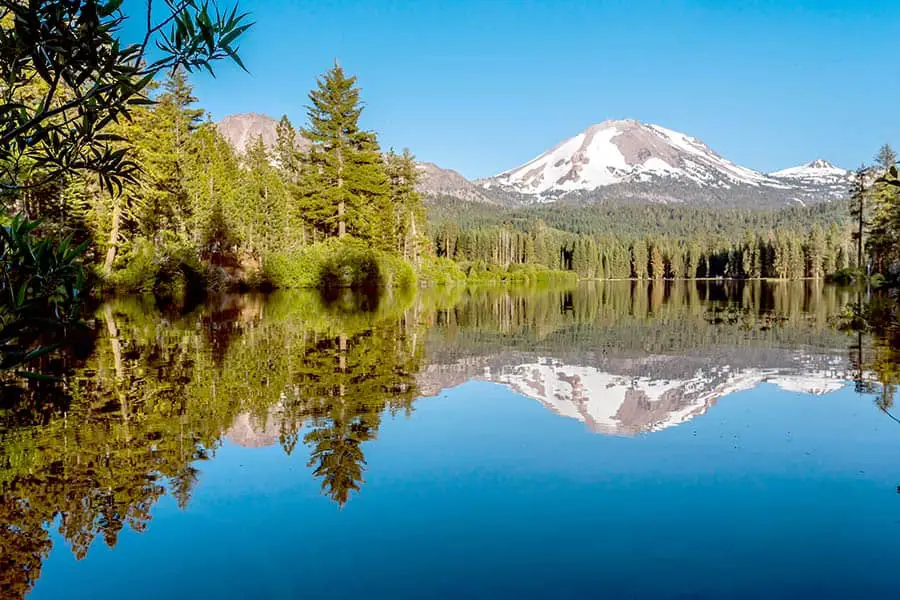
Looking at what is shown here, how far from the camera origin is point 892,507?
17.1 ft

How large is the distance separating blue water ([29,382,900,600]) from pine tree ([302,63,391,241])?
3711 centimetres

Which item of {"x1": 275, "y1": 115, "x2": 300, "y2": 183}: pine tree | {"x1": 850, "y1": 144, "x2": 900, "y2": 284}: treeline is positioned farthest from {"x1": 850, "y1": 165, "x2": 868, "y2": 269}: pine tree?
{"x1": 275, "y1": 115, "x2": 300, "y2": 183}: pine tree

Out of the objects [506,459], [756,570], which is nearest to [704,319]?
[506,459]

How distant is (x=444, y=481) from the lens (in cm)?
598

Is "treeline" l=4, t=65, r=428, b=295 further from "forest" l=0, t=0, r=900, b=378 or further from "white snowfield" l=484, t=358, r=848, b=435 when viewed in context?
"white snowfield" l=484, t=358, r=848, b=435

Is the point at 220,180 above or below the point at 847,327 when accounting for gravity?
above

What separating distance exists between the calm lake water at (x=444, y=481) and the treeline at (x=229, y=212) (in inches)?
892

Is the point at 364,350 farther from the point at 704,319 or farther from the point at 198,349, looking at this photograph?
the point at 704,319

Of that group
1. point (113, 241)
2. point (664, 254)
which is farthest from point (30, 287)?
point (664, 254)

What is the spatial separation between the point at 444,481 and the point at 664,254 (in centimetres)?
15524

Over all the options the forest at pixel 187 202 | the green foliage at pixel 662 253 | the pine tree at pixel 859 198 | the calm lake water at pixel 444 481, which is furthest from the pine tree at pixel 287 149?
the calm lake water at pixel 444 481

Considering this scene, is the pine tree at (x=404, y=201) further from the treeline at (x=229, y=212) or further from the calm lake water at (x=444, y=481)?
the calm lake water at (x=444, y=481)

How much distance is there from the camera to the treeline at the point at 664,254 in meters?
111

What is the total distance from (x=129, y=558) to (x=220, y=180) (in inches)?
1972
